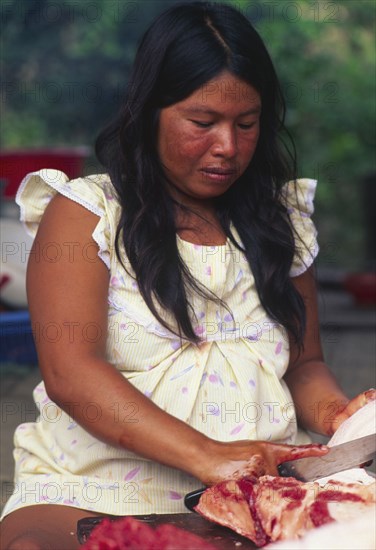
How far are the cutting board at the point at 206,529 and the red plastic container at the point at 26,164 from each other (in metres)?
3.81

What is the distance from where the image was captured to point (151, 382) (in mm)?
2436

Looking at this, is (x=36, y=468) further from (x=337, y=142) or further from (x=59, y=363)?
(x=337, y=142)

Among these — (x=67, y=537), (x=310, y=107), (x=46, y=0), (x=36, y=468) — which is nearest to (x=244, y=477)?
(x=67, y=537)

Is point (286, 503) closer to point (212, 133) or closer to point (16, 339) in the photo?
point (212, 133)

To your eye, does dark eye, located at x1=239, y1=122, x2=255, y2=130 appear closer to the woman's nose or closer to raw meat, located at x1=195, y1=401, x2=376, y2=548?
the woman's nose

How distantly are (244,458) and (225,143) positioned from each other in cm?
73

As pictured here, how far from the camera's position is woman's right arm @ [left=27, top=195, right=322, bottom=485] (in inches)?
88.0

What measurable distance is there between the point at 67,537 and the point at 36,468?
0.34 meters

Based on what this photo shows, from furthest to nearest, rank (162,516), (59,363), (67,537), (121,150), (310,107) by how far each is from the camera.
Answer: (310,107) < (121,150) < (59,363) < (67,537) < (162,516)

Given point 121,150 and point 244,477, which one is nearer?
point 244,477

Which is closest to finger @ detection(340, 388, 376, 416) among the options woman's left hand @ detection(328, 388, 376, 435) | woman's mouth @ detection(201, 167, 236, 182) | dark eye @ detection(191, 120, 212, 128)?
woman's left hand @ detection(328, 388, 376, 435)

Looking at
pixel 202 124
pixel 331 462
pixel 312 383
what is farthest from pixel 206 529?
pixel 202 124

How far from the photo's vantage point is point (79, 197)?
2473mm

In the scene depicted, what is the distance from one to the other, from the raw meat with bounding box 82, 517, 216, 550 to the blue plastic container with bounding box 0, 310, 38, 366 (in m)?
3.55
